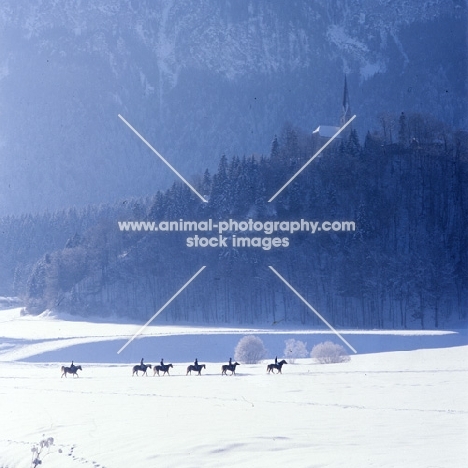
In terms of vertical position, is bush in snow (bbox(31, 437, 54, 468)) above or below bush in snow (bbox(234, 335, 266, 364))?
below

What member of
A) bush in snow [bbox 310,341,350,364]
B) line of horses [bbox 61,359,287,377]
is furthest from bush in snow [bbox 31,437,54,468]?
bush in snow [bbox 310,341,350,364]

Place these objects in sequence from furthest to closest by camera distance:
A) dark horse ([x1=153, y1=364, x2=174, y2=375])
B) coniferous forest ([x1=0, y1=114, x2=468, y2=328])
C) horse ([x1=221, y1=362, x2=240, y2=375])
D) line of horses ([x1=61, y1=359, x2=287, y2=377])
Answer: coniferous forest ([x1=0, y1=114, x2=468, y2=328]) < dark horse ([x1=153, y1=364, x2=174, y2=375]) < line of horses ([x1=61, y1=359, x2=287, y2=377]) < horse ([x1=221, y1=362, x2=240, y2=375])

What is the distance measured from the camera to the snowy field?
55.5ft

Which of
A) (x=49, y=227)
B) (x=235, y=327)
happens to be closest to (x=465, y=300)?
(x=235, y=327)

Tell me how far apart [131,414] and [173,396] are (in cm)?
506

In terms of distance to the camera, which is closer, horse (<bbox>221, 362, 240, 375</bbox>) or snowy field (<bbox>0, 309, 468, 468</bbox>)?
snowy field (<bbox>0, 309, 468, 468</bbox>)

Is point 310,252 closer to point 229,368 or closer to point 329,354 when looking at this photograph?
point 329,354

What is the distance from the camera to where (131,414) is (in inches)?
924

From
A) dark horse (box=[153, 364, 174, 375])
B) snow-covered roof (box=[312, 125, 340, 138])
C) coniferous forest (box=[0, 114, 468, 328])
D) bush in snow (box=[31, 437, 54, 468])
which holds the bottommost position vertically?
bush in snow (box=[31, 437, 54, 468])

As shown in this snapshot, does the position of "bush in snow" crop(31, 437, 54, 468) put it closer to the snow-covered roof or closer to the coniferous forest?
the coniferous forest

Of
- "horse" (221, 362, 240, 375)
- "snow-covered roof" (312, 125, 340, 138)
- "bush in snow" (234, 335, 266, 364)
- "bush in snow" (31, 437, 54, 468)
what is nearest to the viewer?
"bush in snow" (31, 437, 54, 468)

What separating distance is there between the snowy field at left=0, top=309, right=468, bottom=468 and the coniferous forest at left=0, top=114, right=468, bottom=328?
126ft

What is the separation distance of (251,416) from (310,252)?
67588 mm

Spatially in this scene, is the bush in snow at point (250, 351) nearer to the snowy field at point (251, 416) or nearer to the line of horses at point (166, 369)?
the snowy field at point (251, 416)
